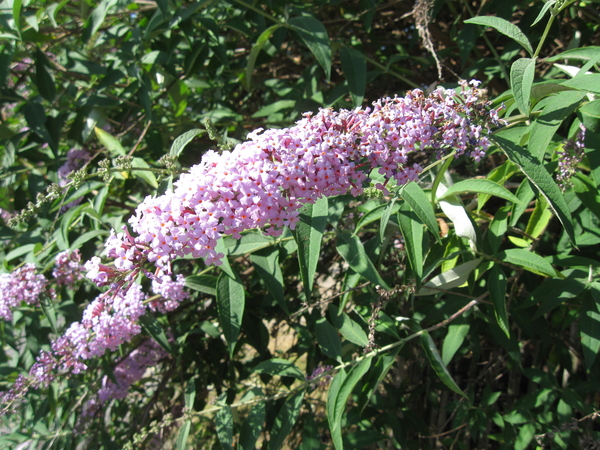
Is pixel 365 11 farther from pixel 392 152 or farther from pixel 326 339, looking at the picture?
pixel 326 339

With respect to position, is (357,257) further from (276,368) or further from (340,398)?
(276,368)

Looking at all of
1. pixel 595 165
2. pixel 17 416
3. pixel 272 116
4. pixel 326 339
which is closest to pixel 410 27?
pixel 272 116

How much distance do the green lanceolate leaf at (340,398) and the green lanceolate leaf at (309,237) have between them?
491mm

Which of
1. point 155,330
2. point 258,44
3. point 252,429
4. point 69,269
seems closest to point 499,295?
point 252,429

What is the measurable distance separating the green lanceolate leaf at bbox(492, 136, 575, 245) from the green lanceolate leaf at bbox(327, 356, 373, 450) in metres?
0.91

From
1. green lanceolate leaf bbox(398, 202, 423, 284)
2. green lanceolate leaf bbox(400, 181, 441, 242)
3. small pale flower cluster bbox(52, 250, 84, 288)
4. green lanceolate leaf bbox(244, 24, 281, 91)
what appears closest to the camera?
green lanceolate leaf bbox(400, 181, 441, 242)

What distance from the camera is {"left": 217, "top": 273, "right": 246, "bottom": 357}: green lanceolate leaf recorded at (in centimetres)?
176

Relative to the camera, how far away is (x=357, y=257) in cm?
171

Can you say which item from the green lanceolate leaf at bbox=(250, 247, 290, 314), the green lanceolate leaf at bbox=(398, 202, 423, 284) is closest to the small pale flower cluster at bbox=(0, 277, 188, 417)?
the green lanceolate leaf at bbox=(250, 247, 290, 314)

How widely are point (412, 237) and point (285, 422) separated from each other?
101 centimetres

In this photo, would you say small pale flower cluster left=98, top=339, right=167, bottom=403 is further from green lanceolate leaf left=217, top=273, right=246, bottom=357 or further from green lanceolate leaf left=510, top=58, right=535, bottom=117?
green lanceolate leaf left=510, top=58, right=535, bottom=117

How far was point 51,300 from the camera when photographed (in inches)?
94.4

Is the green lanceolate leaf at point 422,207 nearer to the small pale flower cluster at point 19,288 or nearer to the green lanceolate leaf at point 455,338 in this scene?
the green lanceolate leaf at point 455,338

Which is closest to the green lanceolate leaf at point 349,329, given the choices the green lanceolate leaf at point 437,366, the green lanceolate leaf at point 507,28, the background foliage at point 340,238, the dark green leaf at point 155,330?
the background foliage at point 340,238
